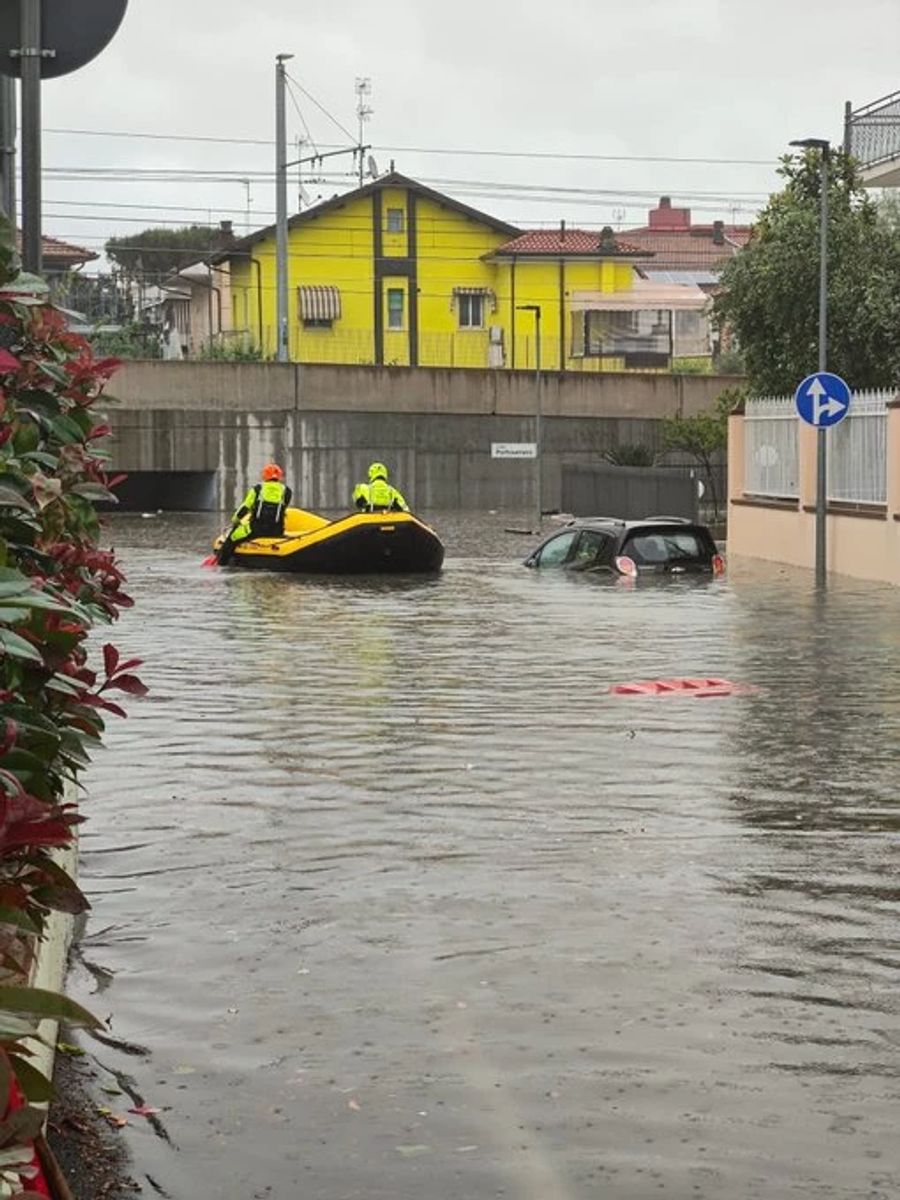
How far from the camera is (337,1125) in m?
5.98

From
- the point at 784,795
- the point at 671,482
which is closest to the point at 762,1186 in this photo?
the point at 784,795

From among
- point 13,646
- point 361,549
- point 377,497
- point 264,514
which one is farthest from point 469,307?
point 13,646

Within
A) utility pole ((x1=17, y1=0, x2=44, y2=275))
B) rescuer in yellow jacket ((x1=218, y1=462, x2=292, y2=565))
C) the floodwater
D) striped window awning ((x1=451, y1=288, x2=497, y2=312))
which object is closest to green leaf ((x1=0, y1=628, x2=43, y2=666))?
the floodwater

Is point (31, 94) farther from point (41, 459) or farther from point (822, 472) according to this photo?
point (822, 472)

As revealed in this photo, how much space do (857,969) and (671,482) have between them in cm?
4301

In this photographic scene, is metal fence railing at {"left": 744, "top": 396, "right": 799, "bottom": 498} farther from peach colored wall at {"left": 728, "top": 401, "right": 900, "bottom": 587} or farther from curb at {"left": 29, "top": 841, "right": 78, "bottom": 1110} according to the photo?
curb at {"left": 29, "top": 841, "right": 78, "bottom": 1110}

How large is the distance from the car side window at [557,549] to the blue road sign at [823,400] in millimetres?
3708

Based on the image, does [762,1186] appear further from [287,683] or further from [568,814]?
[287,683]

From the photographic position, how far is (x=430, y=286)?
3561 inches

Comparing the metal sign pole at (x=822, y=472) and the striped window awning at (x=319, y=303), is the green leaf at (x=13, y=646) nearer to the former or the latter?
the metal sign pole at (x=822, y=472)

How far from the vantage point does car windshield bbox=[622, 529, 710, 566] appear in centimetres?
2975

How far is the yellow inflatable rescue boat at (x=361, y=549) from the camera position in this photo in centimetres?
3159

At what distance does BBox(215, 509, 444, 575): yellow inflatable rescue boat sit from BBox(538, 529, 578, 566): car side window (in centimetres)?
152

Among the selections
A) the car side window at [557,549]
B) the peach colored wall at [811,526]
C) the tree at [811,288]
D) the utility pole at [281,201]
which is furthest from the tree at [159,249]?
the car side window at [557,549]
